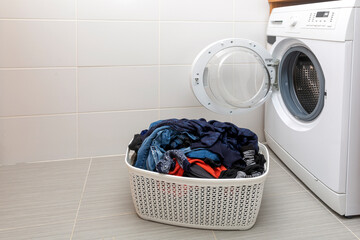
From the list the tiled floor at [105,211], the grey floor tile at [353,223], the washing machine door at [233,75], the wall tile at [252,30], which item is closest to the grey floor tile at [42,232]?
the tiled floor at [105,211]

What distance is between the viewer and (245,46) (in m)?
1.62

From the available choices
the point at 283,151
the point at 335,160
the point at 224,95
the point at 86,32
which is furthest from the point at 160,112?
the point at 335,160

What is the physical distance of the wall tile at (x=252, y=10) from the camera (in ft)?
6.23

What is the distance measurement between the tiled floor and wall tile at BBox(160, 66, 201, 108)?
491 millimetres

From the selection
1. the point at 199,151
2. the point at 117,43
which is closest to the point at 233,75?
the point at 199,151

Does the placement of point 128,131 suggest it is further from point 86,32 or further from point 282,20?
point 282,20

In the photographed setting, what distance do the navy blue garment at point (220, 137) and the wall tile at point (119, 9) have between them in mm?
726

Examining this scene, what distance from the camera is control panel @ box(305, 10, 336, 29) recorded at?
1.22 metres

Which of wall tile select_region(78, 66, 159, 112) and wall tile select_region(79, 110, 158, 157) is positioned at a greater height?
wall tile select_region(78, 66, 159, 112)

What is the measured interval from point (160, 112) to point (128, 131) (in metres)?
0.22

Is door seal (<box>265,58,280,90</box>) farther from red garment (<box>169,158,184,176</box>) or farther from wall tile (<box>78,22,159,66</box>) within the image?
red garment (<box>169,158,184,176</box>)

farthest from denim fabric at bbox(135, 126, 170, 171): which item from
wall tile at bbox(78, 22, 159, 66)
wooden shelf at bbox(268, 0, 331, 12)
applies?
wooden shelf at bbox(268, 0, 331, 12)

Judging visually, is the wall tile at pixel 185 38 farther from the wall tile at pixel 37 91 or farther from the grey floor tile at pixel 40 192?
the grey floor tile at pixel 40 192

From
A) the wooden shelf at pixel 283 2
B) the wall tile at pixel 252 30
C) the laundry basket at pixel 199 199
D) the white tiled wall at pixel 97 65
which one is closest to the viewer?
the laundry basket at pixel 199 199
